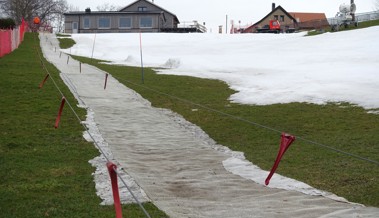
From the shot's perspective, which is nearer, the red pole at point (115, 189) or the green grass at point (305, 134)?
the red pole at point (115, 189)

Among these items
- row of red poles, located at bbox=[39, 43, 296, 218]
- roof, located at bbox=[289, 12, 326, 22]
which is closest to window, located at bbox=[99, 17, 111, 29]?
roof, located at bbox=[289, 12, 326, 22]

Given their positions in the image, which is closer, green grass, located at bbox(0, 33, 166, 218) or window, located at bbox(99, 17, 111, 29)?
green grass, located at bbox(0, 33, 166, 218)

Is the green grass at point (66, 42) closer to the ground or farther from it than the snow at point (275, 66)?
farther from it

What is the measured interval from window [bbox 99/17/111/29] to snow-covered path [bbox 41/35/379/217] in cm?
6941

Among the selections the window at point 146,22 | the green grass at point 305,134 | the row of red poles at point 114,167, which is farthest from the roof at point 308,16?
the row of red poles at point 114,167

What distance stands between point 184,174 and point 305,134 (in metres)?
4.54

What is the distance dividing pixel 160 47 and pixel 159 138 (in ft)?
133

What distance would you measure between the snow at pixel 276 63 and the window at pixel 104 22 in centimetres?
2041

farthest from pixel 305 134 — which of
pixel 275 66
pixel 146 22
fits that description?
pixel 146 22

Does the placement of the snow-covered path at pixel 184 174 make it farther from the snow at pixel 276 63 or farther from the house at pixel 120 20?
the house at pixel 120 20

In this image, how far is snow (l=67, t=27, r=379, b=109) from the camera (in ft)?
61.0

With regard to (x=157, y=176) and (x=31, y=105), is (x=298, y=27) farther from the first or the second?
(x=157, y=176)

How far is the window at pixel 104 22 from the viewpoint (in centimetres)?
8506

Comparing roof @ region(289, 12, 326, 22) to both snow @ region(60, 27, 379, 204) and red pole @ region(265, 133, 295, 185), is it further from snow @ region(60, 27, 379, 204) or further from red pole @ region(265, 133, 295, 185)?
red pole @ region(265, 133, 295, 185)
